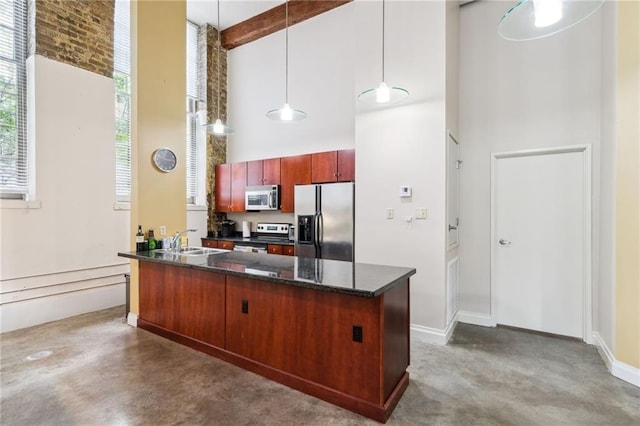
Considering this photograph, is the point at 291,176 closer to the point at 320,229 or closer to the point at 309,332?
the point at 320,229

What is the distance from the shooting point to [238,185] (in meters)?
5.92

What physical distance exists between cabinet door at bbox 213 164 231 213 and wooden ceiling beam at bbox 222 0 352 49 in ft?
8.17

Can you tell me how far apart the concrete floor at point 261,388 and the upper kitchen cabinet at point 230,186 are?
2952 mm

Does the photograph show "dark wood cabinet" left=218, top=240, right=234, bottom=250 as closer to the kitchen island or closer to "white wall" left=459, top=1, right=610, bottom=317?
the kitchen island

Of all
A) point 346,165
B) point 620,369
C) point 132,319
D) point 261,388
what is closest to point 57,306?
point 132,319

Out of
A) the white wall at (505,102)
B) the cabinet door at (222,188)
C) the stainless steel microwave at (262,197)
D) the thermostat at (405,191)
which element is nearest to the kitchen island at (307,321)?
the thermostat at (405,191)

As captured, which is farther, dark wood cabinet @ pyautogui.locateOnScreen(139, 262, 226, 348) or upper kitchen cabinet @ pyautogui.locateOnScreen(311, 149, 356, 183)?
upper kitchen cabinet @ pyautogui.locateOnScreen(311, 149, 356, 183)

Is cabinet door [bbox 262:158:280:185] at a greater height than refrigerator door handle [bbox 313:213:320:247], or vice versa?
cabinet door [bbox 262:158:280:185]

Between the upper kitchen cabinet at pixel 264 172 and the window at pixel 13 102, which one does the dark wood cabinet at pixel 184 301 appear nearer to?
the window at pixel 13 102

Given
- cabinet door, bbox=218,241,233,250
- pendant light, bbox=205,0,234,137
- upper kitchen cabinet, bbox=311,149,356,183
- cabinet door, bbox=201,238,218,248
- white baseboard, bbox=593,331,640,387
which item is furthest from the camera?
cabinet door, bbox=201,238,218,248

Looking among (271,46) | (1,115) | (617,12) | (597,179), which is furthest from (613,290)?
(1,115)

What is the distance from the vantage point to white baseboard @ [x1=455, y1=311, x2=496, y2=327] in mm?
3961

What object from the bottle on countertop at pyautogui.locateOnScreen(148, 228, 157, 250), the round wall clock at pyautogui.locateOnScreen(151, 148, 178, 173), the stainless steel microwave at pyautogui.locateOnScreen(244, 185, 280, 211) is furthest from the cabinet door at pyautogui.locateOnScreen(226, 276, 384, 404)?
the stainless steel microwave at pyautogui.locateOnScreen(244, 185, 280, 211)

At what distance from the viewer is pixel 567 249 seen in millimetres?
3588
